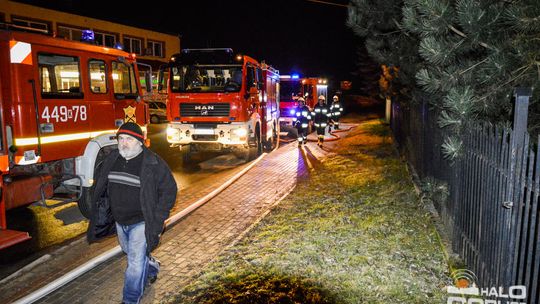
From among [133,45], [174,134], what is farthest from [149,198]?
[133,45]

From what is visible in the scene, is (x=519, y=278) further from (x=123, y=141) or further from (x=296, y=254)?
(x=123, y=141)

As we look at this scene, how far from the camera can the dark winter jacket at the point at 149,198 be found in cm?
369

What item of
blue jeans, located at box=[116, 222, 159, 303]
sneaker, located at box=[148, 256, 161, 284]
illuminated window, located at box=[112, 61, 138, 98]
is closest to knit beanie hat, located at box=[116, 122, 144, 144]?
blue jeans, located at box=[116, 222, 159, 303]

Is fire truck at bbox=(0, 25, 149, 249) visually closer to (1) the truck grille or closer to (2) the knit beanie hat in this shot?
(2) the knit beanie hat

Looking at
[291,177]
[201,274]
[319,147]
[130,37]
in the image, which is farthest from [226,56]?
[130,37]

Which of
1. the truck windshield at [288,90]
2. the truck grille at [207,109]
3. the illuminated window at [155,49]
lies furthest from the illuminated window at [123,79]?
the illuminated window at [155,49]

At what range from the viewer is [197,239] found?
5.75 meters

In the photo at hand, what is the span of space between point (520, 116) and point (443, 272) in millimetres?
1985

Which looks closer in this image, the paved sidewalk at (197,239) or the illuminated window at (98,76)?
the paved sidewalk at (197,239)

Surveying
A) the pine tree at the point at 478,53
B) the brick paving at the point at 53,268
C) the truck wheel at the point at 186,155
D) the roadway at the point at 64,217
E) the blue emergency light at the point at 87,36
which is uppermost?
the blue emergency light at the point at 87,36

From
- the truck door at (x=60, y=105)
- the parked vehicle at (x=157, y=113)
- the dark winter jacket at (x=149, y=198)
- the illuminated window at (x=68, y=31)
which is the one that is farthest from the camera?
the illuminated window at (x=68, y=31)

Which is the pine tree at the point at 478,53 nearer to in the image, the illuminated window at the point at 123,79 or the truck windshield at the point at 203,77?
the illuminated window at the point at 123,79

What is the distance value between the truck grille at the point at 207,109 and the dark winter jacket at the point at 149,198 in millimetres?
7368

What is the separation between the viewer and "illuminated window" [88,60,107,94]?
690cm
